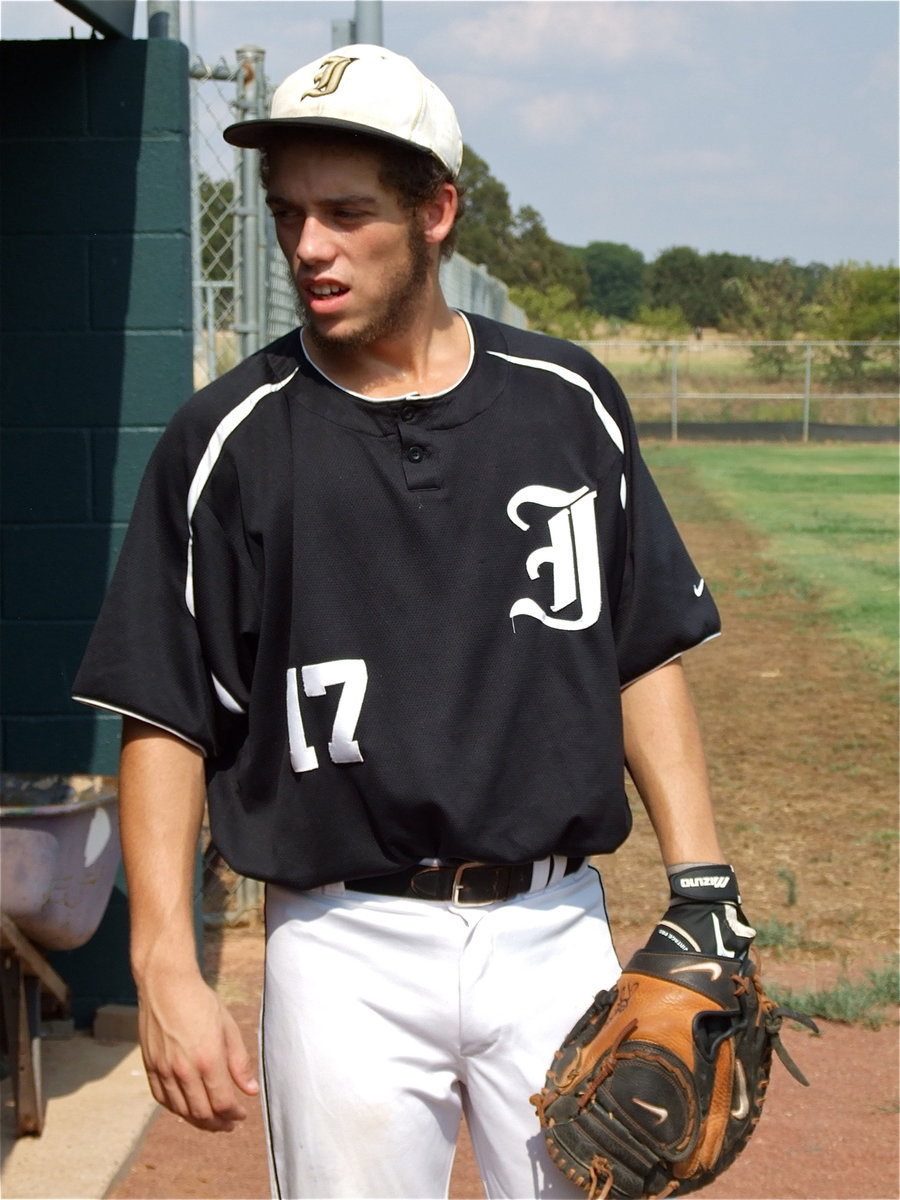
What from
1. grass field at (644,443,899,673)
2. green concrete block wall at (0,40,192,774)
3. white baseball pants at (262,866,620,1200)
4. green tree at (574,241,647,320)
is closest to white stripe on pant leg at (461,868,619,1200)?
white baseball pants at (262,866,620,1200)

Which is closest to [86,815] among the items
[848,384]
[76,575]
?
[76,575]

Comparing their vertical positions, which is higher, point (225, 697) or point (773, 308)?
point (773, 308)

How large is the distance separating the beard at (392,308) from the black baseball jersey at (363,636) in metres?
0.09

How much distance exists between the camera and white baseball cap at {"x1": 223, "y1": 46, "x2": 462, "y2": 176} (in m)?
2.26

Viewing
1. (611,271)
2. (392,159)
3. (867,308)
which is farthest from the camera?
(611,271)

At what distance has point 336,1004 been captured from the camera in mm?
2299

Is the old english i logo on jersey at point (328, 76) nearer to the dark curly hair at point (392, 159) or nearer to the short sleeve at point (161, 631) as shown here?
the dark curly hair at point (392, 159)

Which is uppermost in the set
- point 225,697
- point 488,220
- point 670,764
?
point 488,220

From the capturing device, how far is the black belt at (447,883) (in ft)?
7.61

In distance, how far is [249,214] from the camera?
5582 mm

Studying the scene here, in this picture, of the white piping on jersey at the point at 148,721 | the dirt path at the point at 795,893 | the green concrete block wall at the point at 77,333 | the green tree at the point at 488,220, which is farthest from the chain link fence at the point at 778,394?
the green tree at the point at 488,220

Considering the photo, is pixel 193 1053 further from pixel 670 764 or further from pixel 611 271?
pixel 611 271

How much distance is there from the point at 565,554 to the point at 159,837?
77 centimetres

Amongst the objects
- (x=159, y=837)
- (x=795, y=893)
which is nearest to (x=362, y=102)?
(x=159, y=837)
